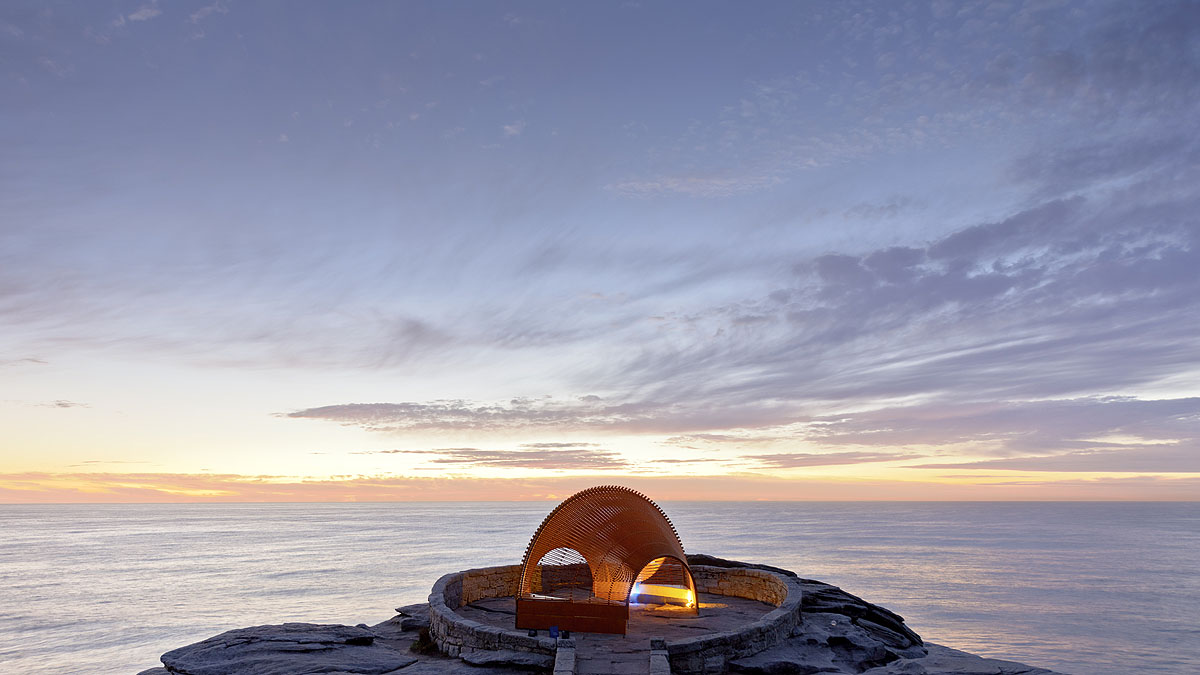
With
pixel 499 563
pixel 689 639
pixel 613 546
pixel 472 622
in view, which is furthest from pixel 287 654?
pixel 499 563

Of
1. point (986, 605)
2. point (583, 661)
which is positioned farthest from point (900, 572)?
point (583, 661)

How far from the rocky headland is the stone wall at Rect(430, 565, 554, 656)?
9.7 inches

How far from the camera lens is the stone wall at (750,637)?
16.5 meters

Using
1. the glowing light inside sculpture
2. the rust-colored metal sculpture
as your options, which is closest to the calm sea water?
the glowing light inside sculpture

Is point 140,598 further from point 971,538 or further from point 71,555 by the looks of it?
point 971,538

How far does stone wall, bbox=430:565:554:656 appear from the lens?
17.3 m

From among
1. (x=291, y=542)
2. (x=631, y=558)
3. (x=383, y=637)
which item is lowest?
(x=291, y=542)

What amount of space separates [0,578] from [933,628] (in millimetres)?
72978

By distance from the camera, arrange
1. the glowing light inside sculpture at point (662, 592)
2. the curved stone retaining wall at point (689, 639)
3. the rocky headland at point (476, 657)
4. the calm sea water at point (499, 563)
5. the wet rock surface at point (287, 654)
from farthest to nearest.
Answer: the calm sea water at point (499, 563)
the glowing light inside sculpture at point (662, 592)
the wet rock surface at point (287, 654)
the curved stone retaining wall at point (689, 639)
the rocky headland at point (476, 657)

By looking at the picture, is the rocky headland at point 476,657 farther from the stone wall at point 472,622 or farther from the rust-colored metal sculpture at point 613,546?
the rust-colored metal sculpture at point 613,546

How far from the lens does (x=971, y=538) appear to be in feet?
340

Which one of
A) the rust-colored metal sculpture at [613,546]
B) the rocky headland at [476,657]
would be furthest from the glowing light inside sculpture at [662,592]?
the rocky headland at [476,657]

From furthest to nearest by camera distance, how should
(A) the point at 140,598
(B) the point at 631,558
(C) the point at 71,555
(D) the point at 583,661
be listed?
(C) the point at 71,555
(A) the point at 140,598
(B) the point at 631,558
(D) the point at 583,661

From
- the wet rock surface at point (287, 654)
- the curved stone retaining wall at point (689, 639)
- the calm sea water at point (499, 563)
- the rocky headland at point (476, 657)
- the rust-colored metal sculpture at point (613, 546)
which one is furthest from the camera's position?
the calm sea water at point (499, 563)
